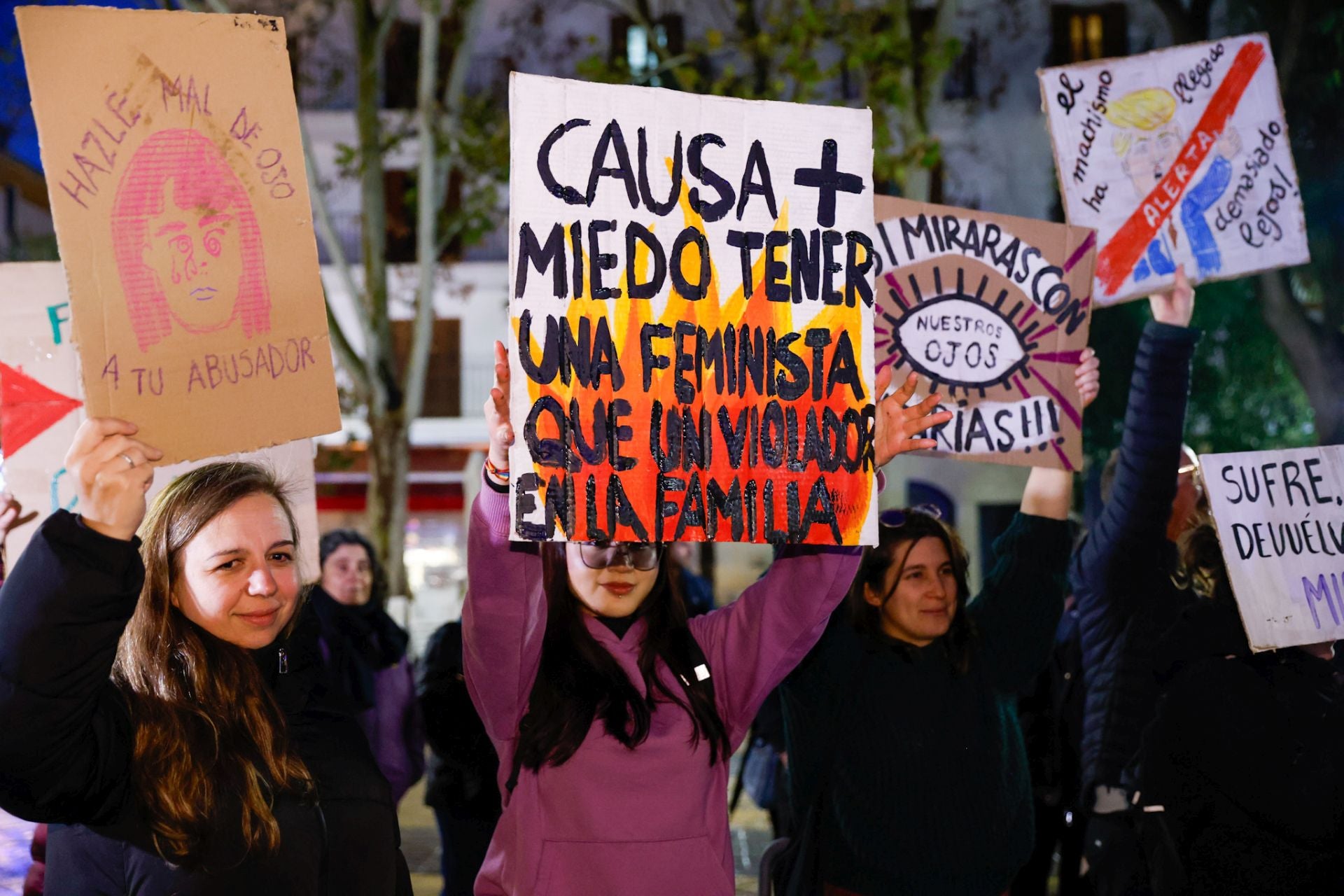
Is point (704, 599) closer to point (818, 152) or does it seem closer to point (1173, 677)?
point (1173, 677)

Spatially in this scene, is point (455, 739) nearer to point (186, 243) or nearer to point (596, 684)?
point (596, 684)

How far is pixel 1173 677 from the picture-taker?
3.90 meters

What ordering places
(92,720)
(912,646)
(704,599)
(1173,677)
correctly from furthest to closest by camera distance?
(704,599) → (1173,677) → (912,646) → (92,720)

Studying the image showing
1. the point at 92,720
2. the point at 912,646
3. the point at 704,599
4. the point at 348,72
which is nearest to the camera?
the point at 92,720

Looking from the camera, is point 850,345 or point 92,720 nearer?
point 92,720

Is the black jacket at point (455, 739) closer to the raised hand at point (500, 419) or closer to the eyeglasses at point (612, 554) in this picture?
the eyeglasses at point (612, 554)

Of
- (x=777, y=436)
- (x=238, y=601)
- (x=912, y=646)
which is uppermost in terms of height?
(x=777, y=436)

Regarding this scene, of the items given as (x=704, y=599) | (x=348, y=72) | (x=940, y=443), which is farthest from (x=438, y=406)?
(x=940, y=443)

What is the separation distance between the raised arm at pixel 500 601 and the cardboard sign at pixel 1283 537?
214 cm

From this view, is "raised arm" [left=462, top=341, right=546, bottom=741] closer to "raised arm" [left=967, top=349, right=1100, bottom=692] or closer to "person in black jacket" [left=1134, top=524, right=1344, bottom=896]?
"raised arm" [left=967, top=349, right=1100, bottom=692]

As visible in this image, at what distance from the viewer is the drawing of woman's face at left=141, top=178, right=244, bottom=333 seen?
Answer: 2553 mm

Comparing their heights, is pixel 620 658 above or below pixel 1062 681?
above

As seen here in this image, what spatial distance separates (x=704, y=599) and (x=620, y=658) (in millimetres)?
3091

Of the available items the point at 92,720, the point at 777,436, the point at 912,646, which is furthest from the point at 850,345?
the point at 92,720
